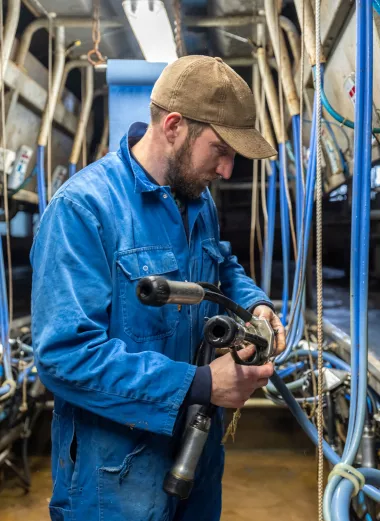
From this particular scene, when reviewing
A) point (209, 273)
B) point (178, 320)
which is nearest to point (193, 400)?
point (178, 320)

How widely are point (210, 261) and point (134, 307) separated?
0.28 m

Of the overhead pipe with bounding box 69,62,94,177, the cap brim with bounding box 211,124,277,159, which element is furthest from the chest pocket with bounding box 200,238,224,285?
the overhead pipe with bounding box 69,62,94,177

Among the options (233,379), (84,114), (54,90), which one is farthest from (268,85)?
(233,379)

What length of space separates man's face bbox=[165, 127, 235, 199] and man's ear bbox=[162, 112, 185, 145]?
2 centimetres

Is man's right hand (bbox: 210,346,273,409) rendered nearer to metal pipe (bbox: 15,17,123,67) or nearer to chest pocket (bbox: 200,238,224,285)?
chest pocket (bbox: 200,238,224,285)

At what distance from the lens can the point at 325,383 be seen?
2.19 m

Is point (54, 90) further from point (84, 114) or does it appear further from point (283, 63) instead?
point (283, 63)

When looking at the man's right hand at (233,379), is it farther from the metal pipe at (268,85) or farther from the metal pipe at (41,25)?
the metal pipe at (41,25)

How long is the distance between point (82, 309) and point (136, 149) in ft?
1.39

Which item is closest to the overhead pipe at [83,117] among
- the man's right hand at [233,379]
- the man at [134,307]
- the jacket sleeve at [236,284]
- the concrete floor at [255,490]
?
the concrete floor at [255,490]

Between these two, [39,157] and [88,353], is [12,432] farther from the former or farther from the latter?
[88,353]

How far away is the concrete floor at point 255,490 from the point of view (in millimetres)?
2727

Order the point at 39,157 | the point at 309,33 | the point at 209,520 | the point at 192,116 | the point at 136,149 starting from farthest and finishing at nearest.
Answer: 1. the point at 39,157
2. the point at 309,33
3. the point at 209,520
4. the point at 136,149
5. the point at 192,116

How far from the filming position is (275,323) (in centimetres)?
131
